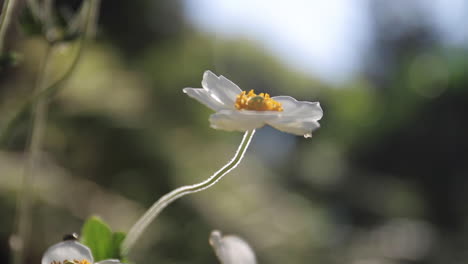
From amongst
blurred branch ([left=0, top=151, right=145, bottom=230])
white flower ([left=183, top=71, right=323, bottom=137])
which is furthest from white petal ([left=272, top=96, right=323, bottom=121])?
blurred branch ([left=0, top=151, right=145, bottom=230])

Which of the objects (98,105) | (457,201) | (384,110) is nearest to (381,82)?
(384,110)

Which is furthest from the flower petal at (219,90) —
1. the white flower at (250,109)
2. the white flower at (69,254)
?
the white flower at (69,254)

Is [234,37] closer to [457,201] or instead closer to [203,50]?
[203,50]

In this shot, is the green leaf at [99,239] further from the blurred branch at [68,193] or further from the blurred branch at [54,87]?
the blurred branch at [68,193]

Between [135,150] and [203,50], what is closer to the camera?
[135,150]

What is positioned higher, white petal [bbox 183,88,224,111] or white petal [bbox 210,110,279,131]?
white petal [bbox 183,88,224,111]

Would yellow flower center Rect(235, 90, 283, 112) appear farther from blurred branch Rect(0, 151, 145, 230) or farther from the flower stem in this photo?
blurred branch Rect(0, 151, 145, 230)
